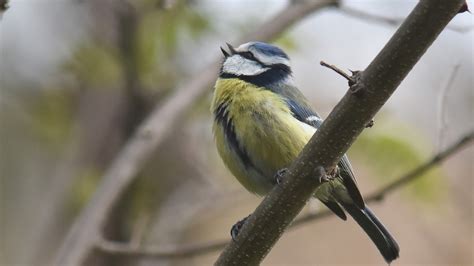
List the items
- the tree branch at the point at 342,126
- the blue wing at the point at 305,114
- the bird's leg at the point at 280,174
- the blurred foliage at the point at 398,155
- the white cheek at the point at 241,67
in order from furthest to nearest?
the blurred foliage at the point at 398,155
the white cheek at the point at 241,67
the blue wing at the point at 305,114
the bird's leg at the point at 280,174
the tree branch at the point at 342,126

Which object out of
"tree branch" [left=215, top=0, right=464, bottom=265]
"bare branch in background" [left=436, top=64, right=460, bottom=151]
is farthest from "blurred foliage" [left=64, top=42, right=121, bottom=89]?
"tree branch" [left=215, top=0, right=464, bottom=265]

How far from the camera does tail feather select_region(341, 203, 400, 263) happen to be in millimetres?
2682

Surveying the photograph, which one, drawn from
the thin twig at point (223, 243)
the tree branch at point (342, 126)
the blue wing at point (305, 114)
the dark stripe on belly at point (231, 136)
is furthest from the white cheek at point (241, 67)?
the tree branch at point (342, 126)

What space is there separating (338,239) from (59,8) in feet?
9.13

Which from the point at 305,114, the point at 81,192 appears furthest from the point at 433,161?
the point at 81,192

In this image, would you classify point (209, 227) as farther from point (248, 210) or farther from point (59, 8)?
point (59, 8)

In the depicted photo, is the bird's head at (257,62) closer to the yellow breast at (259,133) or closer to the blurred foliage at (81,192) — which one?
the yellow breast at (259,133)

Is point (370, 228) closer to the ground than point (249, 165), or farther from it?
closer to the ground

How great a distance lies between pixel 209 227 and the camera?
514cm

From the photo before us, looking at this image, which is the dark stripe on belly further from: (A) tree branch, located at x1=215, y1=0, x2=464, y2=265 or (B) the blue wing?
(A) tree branch, located at x1=215, y1=0, x2=464, y2=265

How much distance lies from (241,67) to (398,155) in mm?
903

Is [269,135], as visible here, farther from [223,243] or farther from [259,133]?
[223,243]

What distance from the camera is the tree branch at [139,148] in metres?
2.97

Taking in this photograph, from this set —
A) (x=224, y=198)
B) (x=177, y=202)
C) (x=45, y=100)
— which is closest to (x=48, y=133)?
(x=45, y=100)
